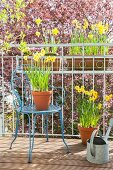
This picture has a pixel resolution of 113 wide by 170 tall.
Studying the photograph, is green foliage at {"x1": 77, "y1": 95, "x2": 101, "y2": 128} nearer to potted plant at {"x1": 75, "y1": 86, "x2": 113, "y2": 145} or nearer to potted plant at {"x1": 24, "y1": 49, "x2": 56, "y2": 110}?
potted plant at {"x1": 75, "y1": 86, "x2": 113, "y2": 145}

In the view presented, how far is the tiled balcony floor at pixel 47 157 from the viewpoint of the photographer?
3.15 metres

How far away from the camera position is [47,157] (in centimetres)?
340

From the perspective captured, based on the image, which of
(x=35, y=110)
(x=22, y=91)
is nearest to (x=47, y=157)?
(x=35, y=110)

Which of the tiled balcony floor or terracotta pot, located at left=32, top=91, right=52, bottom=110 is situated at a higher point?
terracotta pot, located at left=32, top=91, right=52, bottom=110

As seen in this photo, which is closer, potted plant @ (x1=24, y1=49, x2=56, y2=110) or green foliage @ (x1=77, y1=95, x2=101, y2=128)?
potted plant @ (x1=24, y1=49, x2=56, y2=110)

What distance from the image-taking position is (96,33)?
163 inches

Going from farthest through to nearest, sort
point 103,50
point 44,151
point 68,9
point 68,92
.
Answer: point 68,9 → point 68,92 → point 103,50 → point 44,151

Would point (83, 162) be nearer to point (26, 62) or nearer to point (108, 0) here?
point (26, 62)

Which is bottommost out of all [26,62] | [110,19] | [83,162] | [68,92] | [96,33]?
[83,162]

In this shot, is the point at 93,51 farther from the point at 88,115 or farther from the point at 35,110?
the point at 35,110

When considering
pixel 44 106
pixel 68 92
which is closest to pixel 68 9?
pixel 68 92

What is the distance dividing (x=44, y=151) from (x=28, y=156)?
0.70 feet

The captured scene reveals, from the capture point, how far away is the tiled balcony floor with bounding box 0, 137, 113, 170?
10.3 feet

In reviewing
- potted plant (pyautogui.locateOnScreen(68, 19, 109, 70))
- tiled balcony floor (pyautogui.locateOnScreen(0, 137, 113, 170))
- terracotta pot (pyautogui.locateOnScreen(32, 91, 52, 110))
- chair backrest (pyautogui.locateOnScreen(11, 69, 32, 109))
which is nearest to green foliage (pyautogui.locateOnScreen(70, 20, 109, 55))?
potted plant (pyautogui.locateOnScreen(68, 19, 109, 70))
